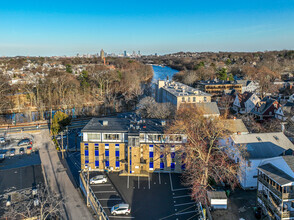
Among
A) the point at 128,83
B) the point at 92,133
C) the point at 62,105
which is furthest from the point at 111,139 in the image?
the point at 128,83

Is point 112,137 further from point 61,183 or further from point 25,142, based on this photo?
point 25,142

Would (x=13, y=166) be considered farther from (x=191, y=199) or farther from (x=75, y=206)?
(x=191, y=199)

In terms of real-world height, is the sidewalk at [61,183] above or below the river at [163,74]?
below

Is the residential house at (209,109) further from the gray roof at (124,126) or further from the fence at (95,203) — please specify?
the fence at (95,203)

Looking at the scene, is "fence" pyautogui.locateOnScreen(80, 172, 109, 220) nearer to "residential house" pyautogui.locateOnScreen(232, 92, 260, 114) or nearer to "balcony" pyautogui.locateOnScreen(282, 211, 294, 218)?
"balcony" pyautogui.locateOnScreen(282, 211, 294, 218)

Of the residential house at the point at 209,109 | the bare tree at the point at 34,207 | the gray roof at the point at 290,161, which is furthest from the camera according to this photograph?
the residential house at the point at 209,109

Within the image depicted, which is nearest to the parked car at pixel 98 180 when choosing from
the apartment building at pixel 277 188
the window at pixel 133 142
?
the window at pixel 133 142

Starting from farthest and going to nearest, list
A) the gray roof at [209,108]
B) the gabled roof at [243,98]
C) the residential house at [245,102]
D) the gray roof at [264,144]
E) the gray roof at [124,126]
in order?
the gabled roof at [243,98] → the residential house at [245,102] → the gray roof at [209,108] → the gray roof at [124,126] → the gray roof at [264,144]

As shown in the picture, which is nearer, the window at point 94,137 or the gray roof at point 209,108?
the window at point 94,137
